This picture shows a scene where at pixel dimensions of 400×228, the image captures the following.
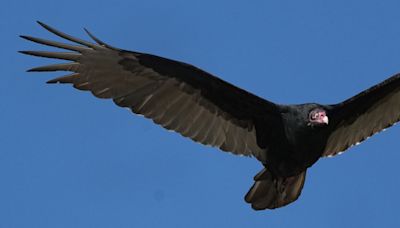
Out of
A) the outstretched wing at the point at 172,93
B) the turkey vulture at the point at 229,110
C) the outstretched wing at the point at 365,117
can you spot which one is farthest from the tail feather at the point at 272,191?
the outstretched wing at the point at 365,117

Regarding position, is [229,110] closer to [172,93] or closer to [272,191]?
[172,93]

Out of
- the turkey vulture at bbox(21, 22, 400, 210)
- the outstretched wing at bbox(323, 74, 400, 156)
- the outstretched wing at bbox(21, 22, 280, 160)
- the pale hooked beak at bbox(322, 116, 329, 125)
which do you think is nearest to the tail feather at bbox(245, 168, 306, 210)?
the turkey vulture at bbox(21, 22, 400, 210)

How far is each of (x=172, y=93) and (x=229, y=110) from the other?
62 centimetres

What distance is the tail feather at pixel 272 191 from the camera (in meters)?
12.1

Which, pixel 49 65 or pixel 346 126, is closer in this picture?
pixel 49 65

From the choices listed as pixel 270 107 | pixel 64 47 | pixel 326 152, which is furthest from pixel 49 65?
pixel 326 152

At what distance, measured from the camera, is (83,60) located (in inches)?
456

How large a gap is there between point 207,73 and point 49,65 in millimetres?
1549

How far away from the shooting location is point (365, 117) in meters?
12.4

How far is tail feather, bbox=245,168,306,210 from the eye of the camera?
12.1 meters

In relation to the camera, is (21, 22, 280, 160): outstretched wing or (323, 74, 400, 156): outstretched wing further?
(323, 74, 400, 156): outstretched wing

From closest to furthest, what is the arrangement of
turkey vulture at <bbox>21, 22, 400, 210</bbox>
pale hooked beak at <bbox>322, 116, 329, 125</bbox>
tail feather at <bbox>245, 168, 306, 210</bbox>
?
1. pale hooked beak at <bbox>322, 116, 329, 125</bbox>
2. turkey vulture at <bbox>21, 22, 400, 210</bbox>
3. tail feather at <bbox>245, 168, 306, 210</bbox>

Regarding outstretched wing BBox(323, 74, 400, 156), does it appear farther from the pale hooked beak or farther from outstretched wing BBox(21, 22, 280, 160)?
outstretched wing BBox(21, 22, 280, 160)

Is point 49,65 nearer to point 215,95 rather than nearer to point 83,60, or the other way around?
point 83,60
